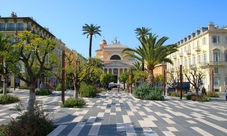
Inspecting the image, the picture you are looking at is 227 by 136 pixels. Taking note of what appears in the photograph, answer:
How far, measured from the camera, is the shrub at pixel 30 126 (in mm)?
7250

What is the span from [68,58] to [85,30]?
29511mm

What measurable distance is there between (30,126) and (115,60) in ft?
279

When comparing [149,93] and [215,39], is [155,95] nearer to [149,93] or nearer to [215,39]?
[149,93]

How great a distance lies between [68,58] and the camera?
20.8 m

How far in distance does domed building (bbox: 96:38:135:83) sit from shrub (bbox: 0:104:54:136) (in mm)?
78777

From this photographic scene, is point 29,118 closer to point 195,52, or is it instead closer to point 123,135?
point 123,135

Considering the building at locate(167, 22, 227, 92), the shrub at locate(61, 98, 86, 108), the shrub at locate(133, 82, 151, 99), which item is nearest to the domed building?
the building at locate(167, 22, 227, 92)

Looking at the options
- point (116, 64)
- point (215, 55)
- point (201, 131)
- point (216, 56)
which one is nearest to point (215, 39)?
point (215, 55)

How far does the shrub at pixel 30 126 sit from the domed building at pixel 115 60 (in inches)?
3101

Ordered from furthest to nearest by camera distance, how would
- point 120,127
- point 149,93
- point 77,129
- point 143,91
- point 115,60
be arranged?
point 115,60 < point 143,91 < point 149,93 < point 120,127 < point 77,129

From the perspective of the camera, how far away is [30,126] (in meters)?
7.57

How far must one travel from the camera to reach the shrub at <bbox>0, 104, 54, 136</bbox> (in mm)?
7250

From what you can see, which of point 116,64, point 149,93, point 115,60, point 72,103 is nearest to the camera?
point 72,103

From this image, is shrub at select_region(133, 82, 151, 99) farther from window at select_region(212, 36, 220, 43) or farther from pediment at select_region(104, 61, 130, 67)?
pediment at select_region(104, 61, 130, 67)
